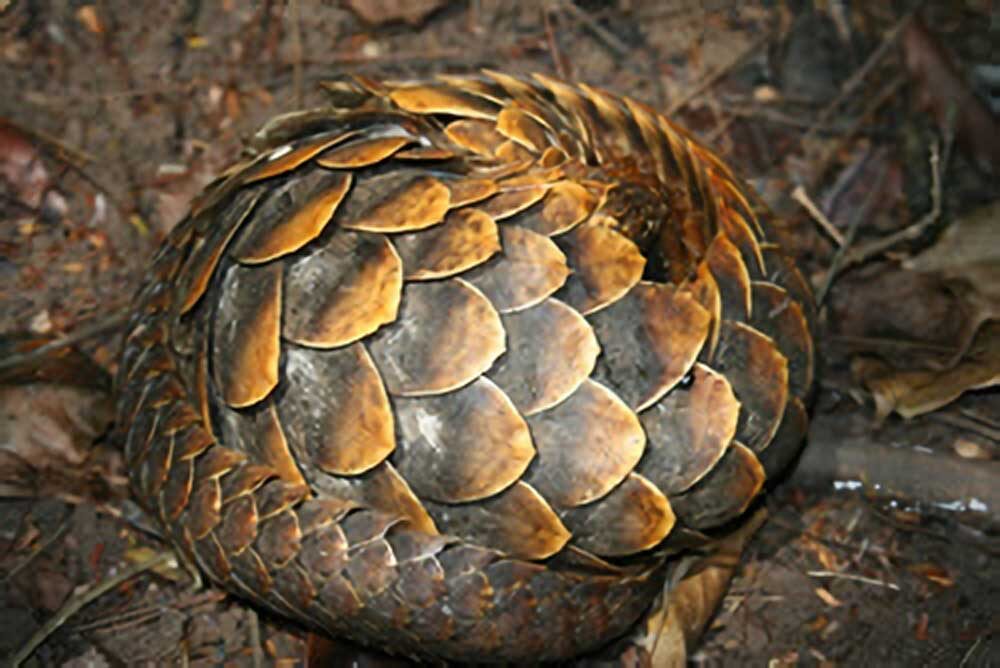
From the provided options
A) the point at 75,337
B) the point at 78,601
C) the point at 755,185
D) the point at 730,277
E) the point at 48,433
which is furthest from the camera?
the point at 755,185

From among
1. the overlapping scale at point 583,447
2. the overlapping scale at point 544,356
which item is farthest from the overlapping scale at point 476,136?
the overlapping scale at point 583,447

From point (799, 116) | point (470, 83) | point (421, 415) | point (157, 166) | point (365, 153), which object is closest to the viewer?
point (421, 415)

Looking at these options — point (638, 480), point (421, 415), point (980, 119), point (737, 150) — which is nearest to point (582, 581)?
point (638, 480)

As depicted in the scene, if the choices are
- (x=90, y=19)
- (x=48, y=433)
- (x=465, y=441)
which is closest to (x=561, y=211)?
(x=465, y=441)

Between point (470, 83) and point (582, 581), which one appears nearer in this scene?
point (582, 581)

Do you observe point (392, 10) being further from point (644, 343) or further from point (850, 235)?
point (644, 343)

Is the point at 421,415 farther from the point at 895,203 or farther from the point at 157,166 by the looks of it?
the point at 895,203

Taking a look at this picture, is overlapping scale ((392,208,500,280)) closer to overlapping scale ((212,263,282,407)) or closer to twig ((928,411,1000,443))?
overlapping scale ((212,263,282,407))
